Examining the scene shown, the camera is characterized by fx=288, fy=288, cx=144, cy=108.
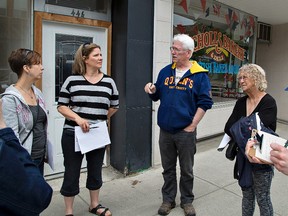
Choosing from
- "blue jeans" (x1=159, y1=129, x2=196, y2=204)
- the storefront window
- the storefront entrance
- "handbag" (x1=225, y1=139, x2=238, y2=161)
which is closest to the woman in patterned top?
"blue jeans" (x1=159, y1=129, x2=196, y2=204)

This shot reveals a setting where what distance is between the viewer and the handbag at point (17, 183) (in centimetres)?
88

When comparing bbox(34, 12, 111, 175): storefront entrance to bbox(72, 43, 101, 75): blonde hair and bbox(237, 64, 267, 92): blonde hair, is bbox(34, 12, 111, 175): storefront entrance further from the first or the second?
bbox(237, 64, 267, 92): blonde hair

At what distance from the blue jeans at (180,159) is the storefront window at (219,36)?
2.57 metres

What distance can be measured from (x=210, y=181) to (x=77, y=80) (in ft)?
8.09

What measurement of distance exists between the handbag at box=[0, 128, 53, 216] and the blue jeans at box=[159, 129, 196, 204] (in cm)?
209

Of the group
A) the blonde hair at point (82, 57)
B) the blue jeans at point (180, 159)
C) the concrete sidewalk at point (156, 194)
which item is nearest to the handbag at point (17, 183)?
the blonde hair at point (82, 57)

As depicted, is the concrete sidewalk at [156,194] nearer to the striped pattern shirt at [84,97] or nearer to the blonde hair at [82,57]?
the striped pattern shirt at [84,97]

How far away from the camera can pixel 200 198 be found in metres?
3.57

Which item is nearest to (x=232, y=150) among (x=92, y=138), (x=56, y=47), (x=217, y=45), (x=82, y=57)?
(x=92, y=138)

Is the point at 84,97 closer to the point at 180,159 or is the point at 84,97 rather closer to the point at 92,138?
the point at 92,138

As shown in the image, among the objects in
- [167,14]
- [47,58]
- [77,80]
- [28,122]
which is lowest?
[28,122]

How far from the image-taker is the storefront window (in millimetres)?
5348

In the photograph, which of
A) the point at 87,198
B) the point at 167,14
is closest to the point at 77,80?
the point at 87,198

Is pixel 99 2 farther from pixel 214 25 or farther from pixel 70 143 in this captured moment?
pixel 214 25
